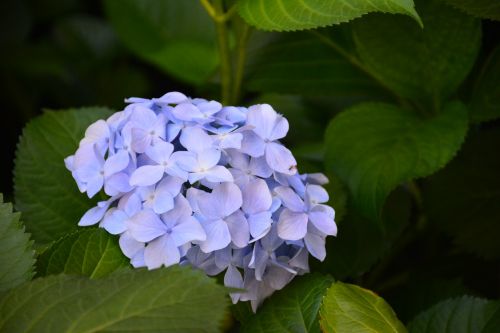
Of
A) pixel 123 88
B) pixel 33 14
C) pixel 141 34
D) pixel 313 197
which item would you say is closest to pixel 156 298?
pixel 313 197

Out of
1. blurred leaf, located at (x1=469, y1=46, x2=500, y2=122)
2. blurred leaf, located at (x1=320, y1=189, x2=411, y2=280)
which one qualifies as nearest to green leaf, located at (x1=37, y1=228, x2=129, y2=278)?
blurred leaf, located at (x1=320, y1=189, x2=411, y2=280)

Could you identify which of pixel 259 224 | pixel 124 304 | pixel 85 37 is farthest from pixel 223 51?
pixel 85 37

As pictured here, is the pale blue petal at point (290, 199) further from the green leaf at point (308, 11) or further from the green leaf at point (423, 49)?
the green leaf at point (423, 49)

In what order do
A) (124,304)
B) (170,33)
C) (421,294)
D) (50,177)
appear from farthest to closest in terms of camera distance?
(170,33) < (421,294) < (50,177) < (124,304)

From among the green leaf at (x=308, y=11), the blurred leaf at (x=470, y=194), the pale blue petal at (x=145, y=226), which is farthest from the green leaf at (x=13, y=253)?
the blurred leaf at (x=470, y=194)

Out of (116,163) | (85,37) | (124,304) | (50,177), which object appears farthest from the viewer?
(85,37)

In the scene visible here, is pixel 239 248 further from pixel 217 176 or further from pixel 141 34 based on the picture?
pixel 141 34

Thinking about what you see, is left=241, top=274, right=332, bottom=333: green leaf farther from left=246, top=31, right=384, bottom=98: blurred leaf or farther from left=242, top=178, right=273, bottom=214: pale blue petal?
left=246, top=31, right=384, bottom=98: blurred leaf

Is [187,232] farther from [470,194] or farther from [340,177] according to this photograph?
[470,194]
